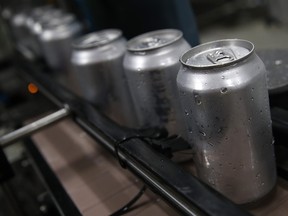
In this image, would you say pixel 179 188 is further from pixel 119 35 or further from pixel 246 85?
pixel 119 35

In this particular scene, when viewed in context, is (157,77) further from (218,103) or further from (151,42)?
(218,103)

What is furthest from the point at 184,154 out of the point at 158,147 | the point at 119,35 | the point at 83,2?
the point at 83,2

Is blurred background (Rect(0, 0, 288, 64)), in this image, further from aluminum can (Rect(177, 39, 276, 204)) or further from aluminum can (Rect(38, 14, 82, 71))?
aluminum can (Rect(177, 39, 276, 204))

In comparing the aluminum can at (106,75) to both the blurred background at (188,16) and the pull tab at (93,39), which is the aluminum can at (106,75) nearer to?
the pull tab at (93,39)

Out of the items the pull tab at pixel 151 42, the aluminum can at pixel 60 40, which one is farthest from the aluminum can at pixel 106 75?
the aluminum can at pixel 60 40

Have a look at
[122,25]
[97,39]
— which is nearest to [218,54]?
[97,39]

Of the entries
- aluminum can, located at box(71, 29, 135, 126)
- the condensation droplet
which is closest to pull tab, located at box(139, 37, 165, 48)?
aluminum can, located at box(71, 29, 135, 126)

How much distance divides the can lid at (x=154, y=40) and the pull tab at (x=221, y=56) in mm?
156

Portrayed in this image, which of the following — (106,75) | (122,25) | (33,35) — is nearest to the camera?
(106,75)

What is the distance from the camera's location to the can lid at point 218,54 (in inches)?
25.0

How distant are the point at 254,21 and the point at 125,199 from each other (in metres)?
3.21

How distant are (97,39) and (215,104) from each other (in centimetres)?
58

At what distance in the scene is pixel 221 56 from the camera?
0.67 m

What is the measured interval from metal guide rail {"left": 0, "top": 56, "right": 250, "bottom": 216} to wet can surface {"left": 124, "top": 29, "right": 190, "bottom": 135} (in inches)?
2.5
